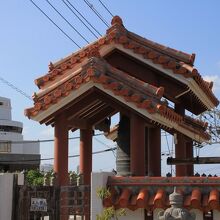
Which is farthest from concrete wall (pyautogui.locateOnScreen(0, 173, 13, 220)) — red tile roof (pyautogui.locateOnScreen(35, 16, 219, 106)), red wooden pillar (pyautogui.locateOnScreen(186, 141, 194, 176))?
red wooden pillar (pyautogui.locateOnScreen(186, 141, 194, 176))

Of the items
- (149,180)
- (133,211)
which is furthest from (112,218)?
(149,180)

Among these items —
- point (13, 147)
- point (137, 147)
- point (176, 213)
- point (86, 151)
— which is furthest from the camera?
point (13, 147)

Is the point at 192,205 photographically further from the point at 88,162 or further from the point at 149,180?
the point at 88,162

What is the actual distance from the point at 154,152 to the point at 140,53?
9.03ft

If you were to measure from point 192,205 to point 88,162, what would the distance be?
5.37 meters

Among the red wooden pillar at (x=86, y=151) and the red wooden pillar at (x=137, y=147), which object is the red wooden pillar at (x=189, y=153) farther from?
the red wooden pillar at (x=137, y=147)

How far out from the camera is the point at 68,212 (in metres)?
11.0

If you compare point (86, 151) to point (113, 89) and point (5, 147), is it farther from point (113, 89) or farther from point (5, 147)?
point (5, 147)

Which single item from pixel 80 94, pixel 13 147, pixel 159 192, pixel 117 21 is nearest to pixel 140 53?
pixel 117 21

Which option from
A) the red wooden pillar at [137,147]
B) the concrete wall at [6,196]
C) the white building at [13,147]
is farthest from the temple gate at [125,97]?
the white building at [13,147]

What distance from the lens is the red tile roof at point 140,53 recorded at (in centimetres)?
1247

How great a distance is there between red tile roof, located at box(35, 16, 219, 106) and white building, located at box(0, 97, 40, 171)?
24326 mm

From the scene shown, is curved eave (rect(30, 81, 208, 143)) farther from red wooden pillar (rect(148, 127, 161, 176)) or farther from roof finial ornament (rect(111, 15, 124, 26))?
roof finial ornament (rect(111, 15, 124, 26))

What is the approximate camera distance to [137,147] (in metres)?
11.3
